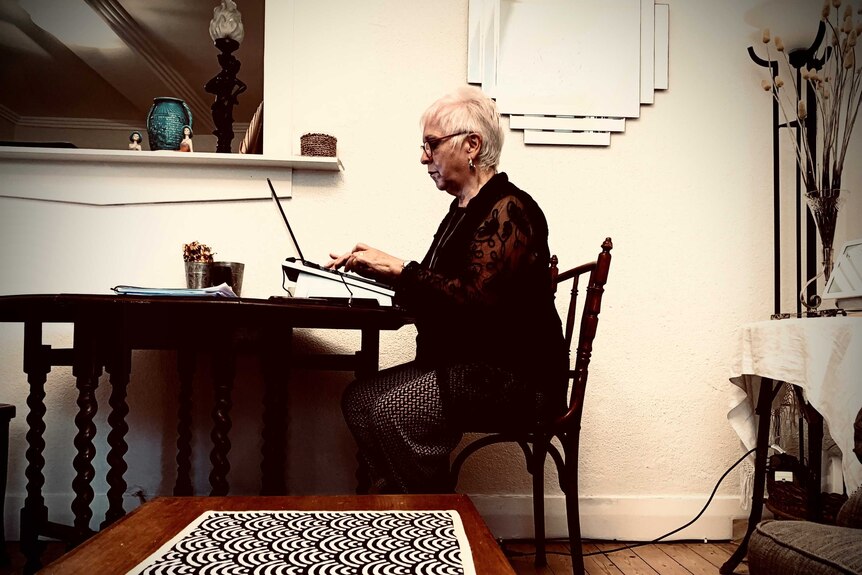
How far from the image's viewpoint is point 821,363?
163 centimetres

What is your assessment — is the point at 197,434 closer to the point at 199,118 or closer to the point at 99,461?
the point at 99,461

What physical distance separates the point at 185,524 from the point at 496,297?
2.67 ft

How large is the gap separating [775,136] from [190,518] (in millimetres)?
2131

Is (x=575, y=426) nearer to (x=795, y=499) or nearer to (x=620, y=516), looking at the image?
(x=795, y=499)

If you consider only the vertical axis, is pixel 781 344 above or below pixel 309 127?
below

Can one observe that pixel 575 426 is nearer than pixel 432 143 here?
Yes

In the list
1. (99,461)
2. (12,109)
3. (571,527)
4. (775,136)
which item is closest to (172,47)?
(12,109)

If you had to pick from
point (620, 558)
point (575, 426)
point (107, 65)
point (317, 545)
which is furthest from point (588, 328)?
point (107, 65)

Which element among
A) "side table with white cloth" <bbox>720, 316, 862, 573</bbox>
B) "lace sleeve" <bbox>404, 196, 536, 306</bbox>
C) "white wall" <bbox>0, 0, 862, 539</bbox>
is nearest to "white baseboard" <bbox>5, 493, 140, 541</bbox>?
"white wall" <bbox>0, 0, 862, 539</bbox>

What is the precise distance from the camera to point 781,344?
1.81m

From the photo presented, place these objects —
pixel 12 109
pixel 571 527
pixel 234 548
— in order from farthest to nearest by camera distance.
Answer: pixel 12 109, pixel 571 527, pixel 234 548

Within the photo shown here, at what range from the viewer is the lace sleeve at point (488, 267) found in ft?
5.05

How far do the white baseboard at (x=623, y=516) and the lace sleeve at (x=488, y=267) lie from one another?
3.42 ft

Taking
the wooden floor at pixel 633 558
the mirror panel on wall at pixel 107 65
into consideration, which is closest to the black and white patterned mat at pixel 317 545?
the wooden floor at pixel 633 558
